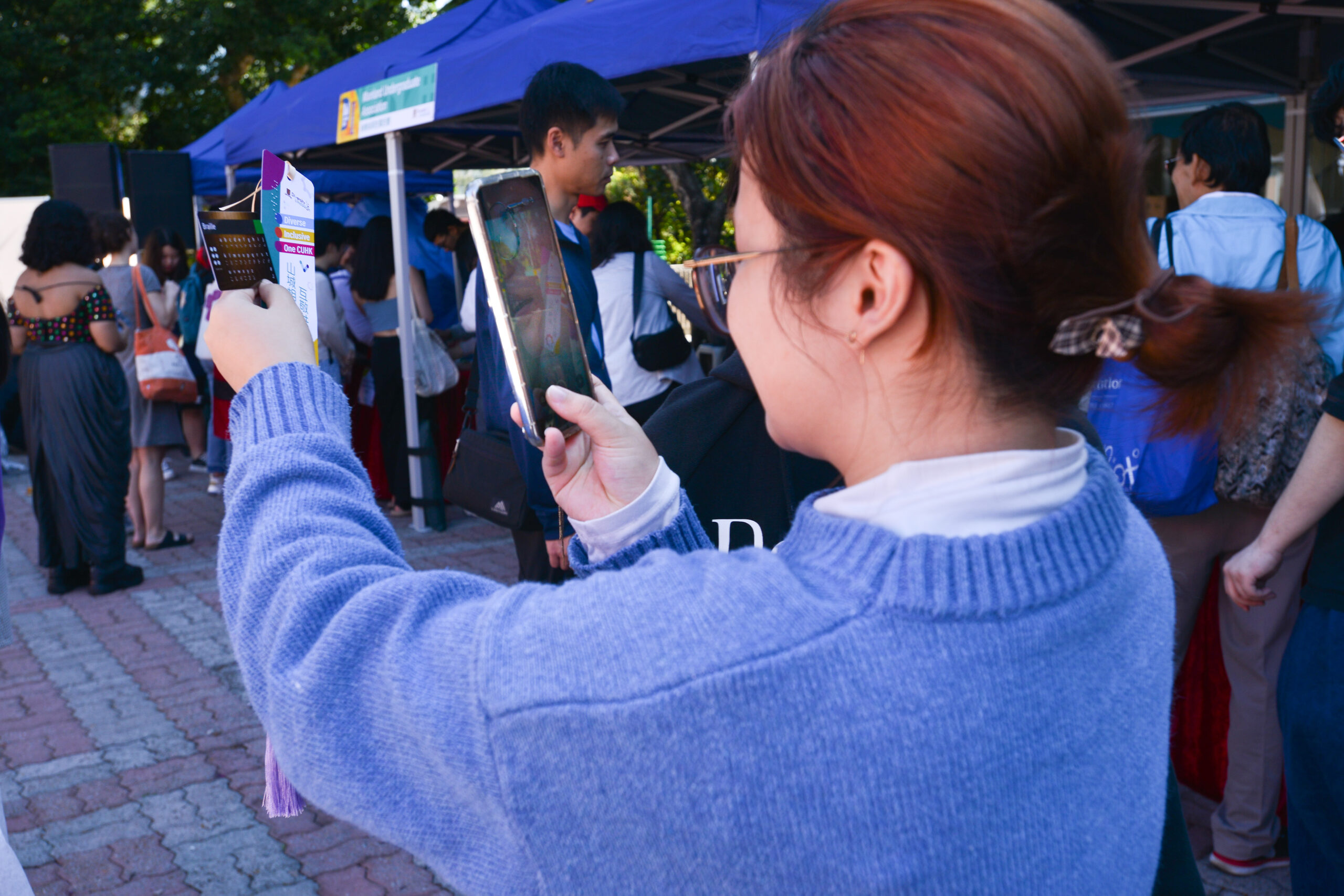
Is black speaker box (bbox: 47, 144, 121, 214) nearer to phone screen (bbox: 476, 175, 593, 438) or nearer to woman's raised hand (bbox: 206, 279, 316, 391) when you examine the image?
phone screen (bbox: 476, 175, 593, 438)

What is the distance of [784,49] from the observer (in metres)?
0.91

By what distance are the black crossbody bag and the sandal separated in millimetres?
4683

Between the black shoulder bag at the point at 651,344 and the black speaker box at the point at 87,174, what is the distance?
12.3 meters

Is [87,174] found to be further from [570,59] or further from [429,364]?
[570,59]

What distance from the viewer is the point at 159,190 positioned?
1256 centimetres

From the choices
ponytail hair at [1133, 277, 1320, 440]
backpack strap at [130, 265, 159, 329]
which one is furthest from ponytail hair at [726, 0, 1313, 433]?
backpack strap at [130, 265, 159, 329]

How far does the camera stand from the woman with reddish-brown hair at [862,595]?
0.79 meters

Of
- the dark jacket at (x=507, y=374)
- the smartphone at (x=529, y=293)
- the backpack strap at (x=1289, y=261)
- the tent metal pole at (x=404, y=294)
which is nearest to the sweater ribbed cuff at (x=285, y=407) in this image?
the smartphone at (x=529, y=293)

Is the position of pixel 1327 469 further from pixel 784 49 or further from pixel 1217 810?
pixel 784 49

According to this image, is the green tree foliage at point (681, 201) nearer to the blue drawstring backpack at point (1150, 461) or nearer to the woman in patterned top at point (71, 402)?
the blue drawstring backpack at point (1150, 461)

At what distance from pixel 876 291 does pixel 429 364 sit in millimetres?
6710

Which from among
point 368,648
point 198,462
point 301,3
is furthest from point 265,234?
point 301,3

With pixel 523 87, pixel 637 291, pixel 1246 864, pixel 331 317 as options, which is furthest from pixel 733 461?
pixel 331 317

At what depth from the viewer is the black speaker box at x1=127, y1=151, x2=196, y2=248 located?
40.7ft
